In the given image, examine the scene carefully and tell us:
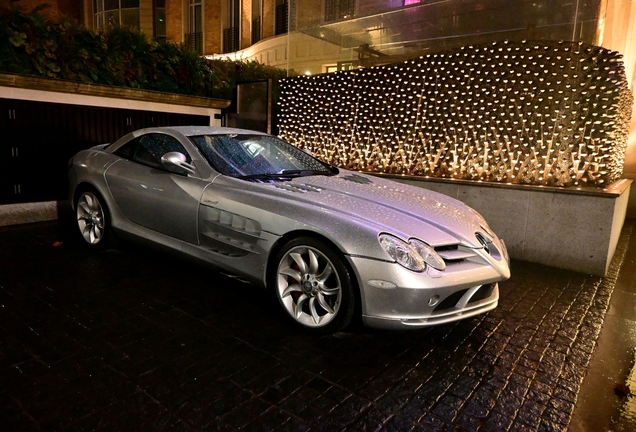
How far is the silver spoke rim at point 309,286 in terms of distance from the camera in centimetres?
316

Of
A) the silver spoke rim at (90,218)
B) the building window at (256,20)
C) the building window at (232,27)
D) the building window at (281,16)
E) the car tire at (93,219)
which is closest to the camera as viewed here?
the car tire at (93,219)

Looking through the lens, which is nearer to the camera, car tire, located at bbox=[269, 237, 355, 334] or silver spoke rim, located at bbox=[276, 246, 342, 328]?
car tire, located at bbox=[269, 237, 355, 334]

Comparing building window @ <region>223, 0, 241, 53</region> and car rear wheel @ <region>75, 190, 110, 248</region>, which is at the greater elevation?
building window @ <region>223, 0, 241, 53</region>

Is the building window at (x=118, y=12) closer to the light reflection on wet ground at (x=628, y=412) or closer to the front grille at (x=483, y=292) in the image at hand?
the front grille at (x=483, y=292)

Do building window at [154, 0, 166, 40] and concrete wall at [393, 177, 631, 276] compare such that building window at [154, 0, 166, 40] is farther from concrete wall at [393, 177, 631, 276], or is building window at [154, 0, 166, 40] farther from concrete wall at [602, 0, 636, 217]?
concrete wall at [393, 177, 631, 276]

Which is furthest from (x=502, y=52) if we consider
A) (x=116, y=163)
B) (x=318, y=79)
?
(x=116, y=163)

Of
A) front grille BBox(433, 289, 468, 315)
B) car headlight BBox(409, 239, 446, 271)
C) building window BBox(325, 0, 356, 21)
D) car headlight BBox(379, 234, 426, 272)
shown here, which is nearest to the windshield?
car headlight BBox(379, 234, 426, 272)

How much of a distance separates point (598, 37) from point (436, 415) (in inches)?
240

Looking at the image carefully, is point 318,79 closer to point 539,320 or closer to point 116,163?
point 116,163

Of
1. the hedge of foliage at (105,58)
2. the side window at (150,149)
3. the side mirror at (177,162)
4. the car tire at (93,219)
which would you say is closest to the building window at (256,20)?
the hedge of foliage at (105,58)

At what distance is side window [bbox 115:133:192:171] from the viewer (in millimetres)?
4453

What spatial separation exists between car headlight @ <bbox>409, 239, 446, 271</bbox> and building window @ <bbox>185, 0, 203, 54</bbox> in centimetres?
2278

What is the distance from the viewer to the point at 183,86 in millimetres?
9062

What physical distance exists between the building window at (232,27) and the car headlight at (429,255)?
21052 mm
